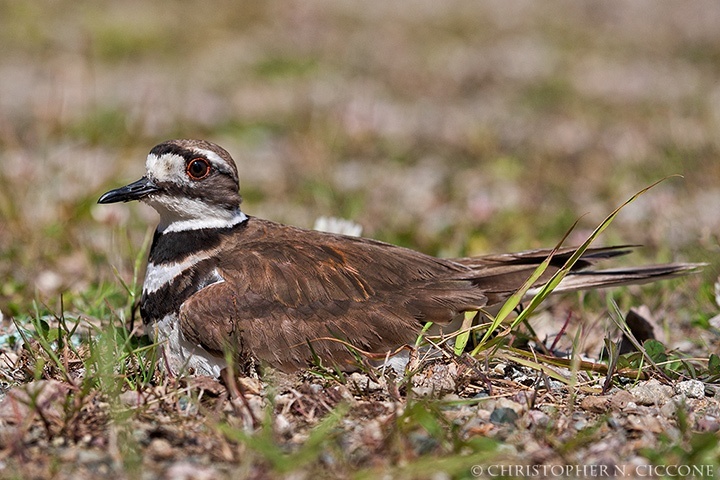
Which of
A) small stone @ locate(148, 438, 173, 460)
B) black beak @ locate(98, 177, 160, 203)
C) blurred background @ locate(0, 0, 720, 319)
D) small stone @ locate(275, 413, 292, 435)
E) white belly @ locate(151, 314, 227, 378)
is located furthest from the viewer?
blurred background @ locate(0, 0, 720, 319)

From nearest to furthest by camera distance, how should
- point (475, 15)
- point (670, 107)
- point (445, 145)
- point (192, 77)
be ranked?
point (445, 145) → point (670, 107) → point (192, 77) → point (475, 15)

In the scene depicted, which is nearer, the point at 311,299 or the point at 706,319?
the point at 311,299

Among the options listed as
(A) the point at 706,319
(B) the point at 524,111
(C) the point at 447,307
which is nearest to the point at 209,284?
(C) the point at 447,307

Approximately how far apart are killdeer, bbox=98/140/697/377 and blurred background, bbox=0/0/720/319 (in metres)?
0.86

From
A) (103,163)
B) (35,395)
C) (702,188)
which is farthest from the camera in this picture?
(103,163)

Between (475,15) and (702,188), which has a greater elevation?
(475,15)

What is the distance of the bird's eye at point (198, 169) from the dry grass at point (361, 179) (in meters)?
0.66

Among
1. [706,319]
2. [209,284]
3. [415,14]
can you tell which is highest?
[415,14]

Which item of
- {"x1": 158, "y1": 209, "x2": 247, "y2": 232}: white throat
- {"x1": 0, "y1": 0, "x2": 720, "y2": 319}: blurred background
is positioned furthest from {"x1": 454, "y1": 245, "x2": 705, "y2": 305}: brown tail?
{"x1": 158, "y1": 209, "x2": 247, "y2": 232}: white throat

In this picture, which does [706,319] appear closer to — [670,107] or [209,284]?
[209,284]

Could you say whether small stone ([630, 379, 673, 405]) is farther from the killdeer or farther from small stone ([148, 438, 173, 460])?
small stone ([148, 438, 173, 460])

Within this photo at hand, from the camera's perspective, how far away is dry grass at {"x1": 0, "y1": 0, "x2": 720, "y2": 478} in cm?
334

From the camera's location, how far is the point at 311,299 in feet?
14.2

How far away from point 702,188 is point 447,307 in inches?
168
